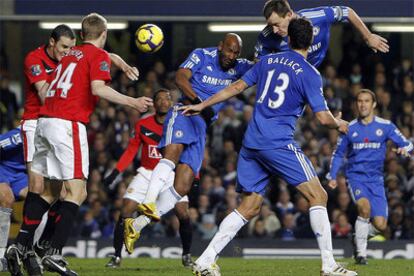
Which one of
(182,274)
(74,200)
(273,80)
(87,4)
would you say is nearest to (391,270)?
(182,274)

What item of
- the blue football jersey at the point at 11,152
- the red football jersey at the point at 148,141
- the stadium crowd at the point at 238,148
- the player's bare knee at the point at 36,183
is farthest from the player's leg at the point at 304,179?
the stadium crowd at the point at 238,148

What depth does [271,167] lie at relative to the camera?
33.4 feet

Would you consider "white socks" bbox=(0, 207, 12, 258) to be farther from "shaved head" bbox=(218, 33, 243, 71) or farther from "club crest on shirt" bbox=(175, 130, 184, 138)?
"shaved head" bbox=(218, 33, 243, 71)

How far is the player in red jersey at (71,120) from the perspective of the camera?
986cm

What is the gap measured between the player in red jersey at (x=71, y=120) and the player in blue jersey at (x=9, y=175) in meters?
1.84

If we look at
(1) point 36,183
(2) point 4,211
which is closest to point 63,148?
(1) point 36,183

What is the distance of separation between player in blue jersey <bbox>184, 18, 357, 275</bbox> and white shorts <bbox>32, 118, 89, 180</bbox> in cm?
135

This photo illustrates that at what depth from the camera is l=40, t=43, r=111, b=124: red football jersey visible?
9984mm

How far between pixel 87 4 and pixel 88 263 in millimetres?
7195

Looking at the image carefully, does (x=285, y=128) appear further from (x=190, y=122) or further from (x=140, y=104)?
(x=190, y=122)

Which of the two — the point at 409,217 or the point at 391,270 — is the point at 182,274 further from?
the point at 409,217

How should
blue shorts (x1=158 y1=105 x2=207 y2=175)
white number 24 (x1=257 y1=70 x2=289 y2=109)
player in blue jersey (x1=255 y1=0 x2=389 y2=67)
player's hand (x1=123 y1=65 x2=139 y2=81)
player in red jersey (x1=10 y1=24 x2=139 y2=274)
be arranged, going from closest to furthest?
1. white number 24 (x1=257 y1=70 x2=289 y2=109)
2. player's hand (x1=123 y1=65 x2=139 y2=81)
3. player in red jersey (x1=10 y1=24 x2=139 y2=274)
4. player in blue jersey (x1=255 y1=0 x2=389 y2=67)
5. blue shorts (x1=158 y1=105 x2=207 y2=175)

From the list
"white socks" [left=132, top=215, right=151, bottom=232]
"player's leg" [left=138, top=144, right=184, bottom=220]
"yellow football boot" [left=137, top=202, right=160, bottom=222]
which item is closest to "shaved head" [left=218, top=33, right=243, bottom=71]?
"player's leg" [left=138, top=144, right=184, bottom=220]

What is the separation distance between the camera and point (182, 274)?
11.4m
